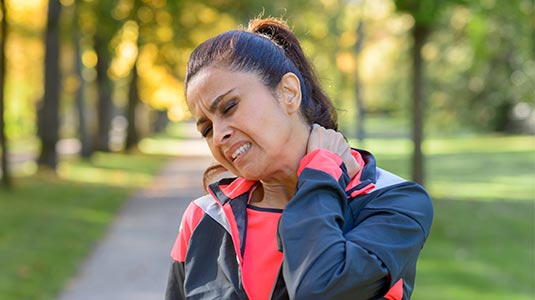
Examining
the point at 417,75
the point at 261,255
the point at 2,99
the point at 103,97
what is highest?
the point at 261,255

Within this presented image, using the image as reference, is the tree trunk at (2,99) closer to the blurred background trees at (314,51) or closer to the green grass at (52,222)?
the blurred background trees at (314,51)

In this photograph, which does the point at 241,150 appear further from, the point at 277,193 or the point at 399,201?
the point at 399,201

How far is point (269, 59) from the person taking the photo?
2.15m

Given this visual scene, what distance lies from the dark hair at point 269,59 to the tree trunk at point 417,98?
1193 cm

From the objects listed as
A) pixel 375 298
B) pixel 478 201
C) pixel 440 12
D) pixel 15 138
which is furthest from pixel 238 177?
pixel 15 138

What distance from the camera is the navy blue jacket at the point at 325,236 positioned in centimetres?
193

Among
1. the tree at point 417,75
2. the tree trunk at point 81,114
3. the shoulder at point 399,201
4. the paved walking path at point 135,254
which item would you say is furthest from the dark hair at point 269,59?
the tree trunk at point 81,114

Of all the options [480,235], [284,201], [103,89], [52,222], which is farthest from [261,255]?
[103,89]

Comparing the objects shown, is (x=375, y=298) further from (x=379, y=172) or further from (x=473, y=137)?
(x=473, y=137)

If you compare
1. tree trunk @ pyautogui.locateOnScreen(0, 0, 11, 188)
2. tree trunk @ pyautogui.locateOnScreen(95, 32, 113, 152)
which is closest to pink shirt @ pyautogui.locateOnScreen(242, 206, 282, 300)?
tree trunk @ pyautogui.locateOnScreen(0, 0, 11, 188)

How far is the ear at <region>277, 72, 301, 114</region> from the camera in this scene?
213cm

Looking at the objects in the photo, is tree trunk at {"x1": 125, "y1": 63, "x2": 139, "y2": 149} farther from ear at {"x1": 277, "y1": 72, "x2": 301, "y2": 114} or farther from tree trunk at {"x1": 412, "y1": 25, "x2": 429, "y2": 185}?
ear at {"x1": 277, "y1": 72, "x2": 301, "y2": 114}

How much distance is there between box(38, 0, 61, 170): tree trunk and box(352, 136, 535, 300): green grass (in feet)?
30.0

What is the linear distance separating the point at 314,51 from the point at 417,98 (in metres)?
3.64
